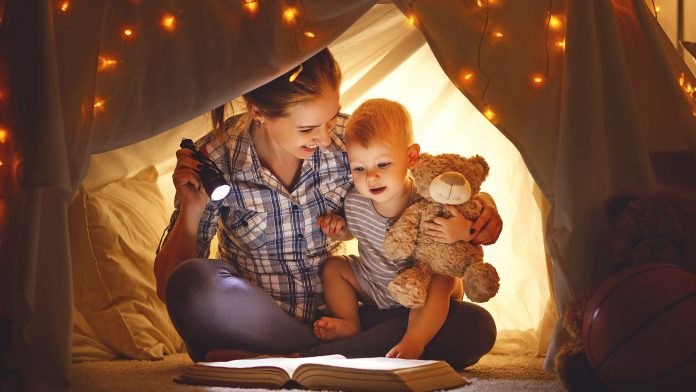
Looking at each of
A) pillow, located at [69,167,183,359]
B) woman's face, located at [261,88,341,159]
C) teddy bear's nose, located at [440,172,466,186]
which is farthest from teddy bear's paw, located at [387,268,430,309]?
pillow, located at [69,167,183,359]

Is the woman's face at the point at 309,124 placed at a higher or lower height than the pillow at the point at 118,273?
higher

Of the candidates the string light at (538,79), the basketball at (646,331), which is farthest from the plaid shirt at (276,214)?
the basketball at (646,331)

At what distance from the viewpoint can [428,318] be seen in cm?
184

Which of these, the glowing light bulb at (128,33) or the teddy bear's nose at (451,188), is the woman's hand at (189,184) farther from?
the teddy bear's nose at (451,188)

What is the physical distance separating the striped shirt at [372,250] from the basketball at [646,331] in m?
0.60

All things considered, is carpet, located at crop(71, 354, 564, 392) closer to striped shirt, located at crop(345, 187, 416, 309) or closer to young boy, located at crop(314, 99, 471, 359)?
young boy, located at crop(314, 99, 471, 359)

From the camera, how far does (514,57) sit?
1697 millimetres

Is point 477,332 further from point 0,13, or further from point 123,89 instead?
point 0,13

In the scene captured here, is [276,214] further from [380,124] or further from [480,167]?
[480,167]

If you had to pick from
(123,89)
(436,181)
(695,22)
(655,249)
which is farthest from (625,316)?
(695,22)

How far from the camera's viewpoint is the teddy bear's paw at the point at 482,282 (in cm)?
172

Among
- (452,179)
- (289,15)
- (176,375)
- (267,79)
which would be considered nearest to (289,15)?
(289,15)

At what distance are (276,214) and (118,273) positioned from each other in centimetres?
53

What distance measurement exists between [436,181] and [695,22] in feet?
3.49
